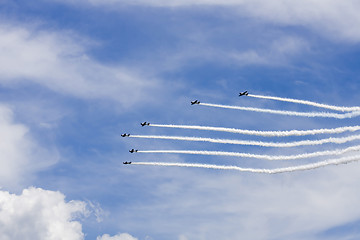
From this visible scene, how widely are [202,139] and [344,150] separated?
1744 inches

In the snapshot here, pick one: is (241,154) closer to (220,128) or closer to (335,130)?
(220,128)

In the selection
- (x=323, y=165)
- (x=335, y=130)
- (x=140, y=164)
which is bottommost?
(x=323, y=165)

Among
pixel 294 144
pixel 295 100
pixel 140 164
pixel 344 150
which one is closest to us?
pixel 344 150

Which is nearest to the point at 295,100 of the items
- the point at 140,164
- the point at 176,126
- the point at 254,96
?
the point at 254,96

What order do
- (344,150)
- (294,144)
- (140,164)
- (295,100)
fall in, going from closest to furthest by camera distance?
1. (344,150)
2. (294,144)
3. (295,100)
4. (140,164)

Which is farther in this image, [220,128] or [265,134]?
[220,128]

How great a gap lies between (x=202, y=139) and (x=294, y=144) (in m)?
30.0

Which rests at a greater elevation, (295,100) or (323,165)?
(295,100)

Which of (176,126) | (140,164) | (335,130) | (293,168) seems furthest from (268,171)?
(140,164)

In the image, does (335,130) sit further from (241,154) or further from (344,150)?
(241,154)

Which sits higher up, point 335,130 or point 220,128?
point 220,128

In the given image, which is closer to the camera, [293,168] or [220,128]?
[293,168]

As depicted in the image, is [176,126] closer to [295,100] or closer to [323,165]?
[295,100]

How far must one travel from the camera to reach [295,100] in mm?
166625
